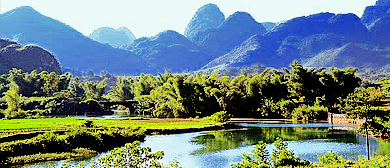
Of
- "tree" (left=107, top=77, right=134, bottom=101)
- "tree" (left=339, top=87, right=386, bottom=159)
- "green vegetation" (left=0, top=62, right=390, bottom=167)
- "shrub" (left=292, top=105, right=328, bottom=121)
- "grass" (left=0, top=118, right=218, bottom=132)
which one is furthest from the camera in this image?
"tree" (left=107, top=77, right=134, bottom=101)

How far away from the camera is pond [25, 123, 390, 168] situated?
A: 2931cm

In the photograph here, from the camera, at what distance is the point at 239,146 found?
3644 centimetres

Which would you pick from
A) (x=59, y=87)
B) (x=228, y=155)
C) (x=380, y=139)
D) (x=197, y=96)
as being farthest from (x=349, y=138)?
(x=59, y=87)

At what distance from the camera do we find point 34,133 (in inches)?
1465

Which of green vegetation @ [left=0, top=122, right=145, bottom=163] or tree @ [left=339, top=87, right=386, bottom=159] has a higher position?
tree @ [left=339, top=87, right=386, bottom=159]

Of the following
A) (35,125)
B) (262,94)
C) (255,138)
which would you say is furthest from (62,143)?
(262,94)

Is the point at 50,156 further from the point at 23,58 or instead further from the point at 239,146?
the point at 23,58

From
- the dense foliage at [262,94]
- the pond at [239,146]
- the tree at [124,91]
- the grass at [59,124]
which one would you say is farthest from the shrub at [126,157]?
the tree at [124,91]

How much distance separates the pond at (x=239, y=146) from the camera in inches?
→ 1154

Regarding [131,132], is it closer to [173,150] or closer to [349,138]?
[173,150]

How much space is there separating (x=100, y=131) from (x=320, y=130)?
2546 cm

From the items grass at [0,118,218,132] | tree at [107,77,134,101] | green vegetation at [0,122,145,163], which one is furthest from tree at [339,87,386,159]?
tree at [107,77,134,101]

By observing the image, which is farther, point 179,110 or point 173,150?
point 179,110

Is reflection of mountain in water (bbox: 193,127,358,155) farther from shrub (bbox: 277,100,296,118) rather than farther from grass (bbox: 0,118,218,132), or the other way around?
shrub (bbox: 277,100,296,118)
